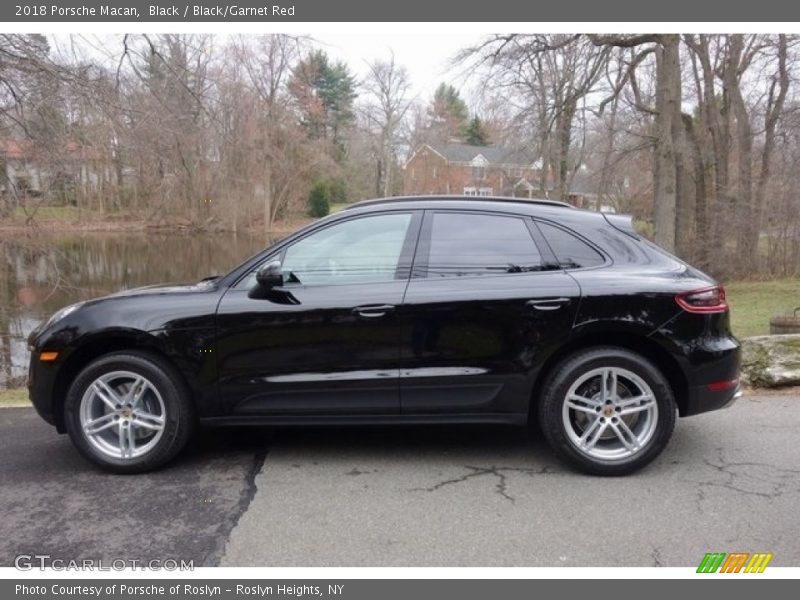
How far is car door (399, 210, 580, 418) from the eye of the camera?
390 centimetres

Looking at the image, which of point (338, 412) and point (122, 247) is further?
point (122, 247)

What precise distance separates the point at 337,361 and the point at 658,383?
2.00m

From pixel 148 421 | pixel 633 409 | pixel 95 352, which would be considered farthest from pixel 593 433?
pixel 95 352

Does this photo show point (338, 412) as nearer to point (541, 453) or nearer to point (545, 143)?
point (541, 453)

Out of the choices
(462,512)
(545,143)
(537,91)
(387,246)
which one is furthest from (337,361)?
(537,91)

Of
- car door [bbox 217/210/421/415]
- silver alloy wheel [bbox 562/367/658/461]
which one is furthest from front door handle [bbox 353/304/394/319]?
silver alloy wheel [bbox 562/367/658/461]

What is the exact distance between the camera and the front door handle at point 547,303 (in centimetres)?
389

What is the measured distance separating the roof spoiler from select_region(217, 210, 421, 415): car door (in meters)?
1.43

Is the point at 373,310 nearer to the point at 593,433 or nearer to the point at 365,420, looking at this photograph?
the point at 365,420

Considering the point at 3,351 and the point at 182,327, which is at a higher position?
the point at 182,327

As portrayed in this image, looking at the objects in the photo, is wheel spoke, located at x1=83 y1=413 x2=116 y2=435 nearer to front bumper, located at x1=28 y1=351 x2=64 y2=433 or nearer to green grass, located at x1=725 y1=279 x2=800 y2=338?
front bumper, located at x1=28 y1=351 x2=64 y2=433

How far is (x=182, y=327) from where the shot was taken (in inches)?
156

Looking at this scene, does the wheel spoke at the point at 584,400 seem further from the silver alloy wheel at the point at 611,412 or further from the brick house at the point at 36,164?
the brick house at the point at 36,164

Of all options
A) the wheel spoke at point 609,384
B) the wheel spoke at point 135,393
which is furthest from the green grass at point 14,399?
the wheel spoke at point 609,384
